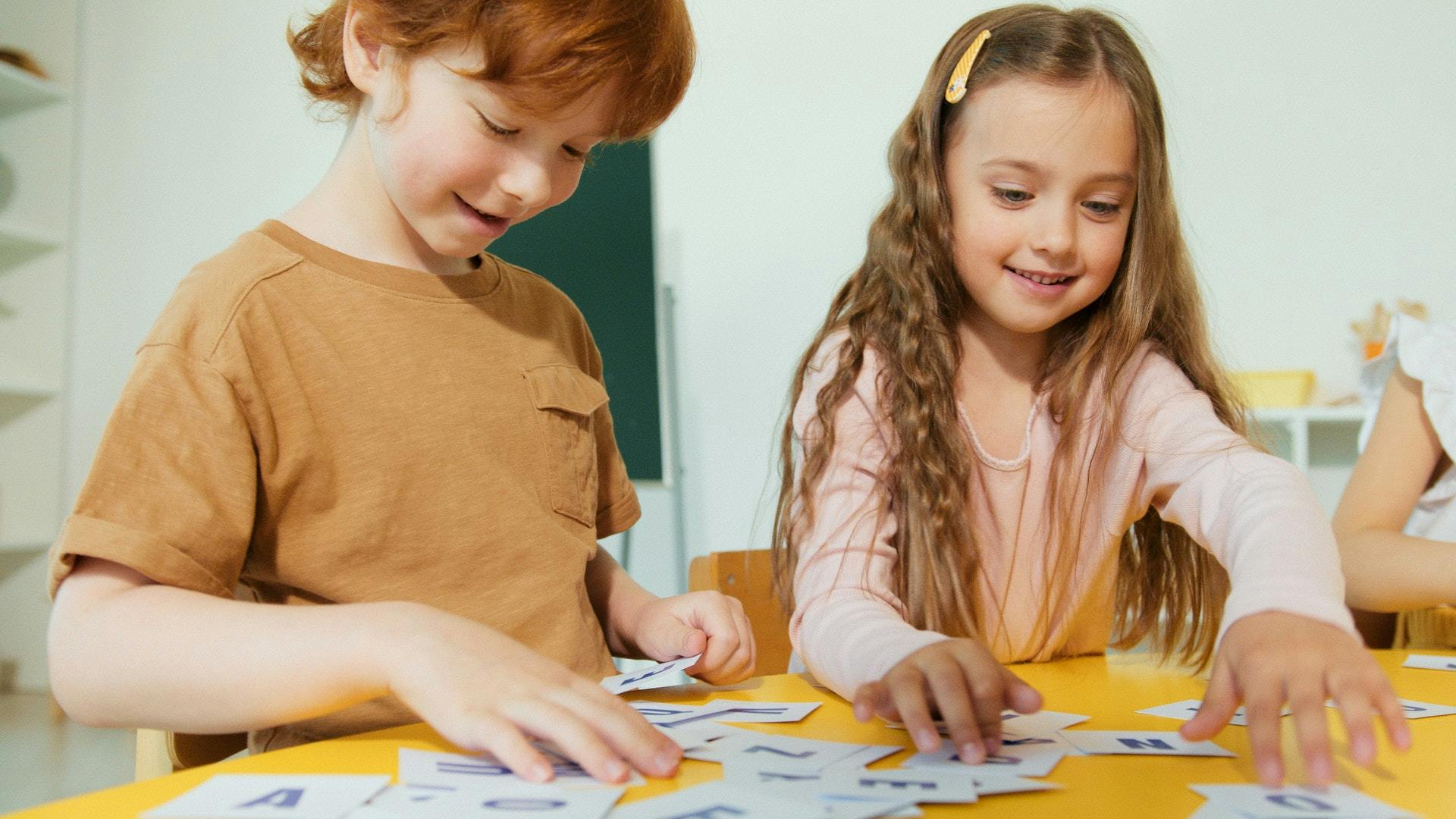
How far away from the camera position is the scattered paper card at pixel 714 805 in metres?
0.46

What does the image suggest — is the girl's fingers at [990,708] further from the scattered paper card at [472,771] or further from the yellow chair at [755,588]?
the yellow chair at [755,588]

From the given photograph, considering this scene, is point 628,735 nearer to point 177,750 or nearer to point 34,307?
point 177,750

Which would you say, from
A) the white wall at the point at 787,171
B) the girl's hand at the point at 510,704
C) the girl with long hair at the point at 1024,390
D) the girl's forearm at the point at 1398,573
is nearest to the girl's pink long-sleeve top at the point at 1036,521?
the girl with long hair at the point at 1024,390

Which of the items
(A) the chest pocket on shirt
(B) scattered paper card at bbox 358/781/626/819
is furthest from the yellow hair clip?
(B) scattered paper card at bbox 358/781/626/819

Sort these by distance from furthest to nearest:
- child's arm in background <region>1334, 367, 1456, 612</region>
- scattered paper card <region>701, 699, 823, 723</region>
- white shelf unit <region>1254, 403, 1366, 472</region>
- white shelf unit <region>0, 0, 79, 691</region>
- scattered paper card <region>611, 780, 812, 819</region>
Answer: white shelf unit <region>0, 0, 79, 691</region> < white shelf unit <region>1254, 403, 1366, 472</region> < child's arm in background <region>1334, 367, 1456, 612</region> < scattered paper card <region>701, 699, 823, 723</region> < scattered paper card <region>611, 780, 812, 819</region>

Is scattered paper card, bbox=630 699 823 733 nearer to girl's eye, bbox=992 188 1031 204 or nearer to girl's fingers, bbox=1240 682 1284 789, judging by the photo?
girl's fingers, bbox=1240 682 1284 789

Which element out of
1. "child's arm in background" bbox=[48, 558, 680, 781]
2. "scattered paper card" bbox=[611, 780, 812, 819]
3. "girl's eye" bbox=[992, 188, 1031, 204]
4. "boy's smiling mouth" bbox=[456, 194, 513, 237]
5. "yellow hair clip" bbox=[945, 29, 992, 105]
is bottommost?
"scattered paper card" bbox=[611, 780, 812, 819]

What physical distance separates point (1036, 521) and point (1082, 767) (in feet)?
1.76

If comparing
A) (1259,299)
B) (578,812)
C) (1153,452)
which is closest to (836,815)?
(578,812)

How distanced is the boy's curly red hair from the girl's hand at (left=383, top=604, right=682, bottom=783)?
39 centimetres

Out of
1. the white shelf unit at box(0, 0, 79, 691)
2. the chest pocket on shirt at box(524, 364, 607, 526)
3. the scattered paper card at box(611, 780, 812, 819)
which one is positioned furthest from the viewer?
the white shelf unit at box(0, 0, 79, 691)

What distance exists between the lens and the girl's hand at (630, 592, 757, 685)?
2.68ft

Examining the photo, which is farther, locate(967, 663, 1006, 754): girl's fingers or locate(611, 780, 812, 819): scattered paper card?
locate(967, 663, 1006, 754): girl's fingers

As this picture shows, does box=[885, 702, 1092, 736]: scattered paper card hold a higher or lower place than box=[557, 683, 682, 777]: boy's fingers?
lower
